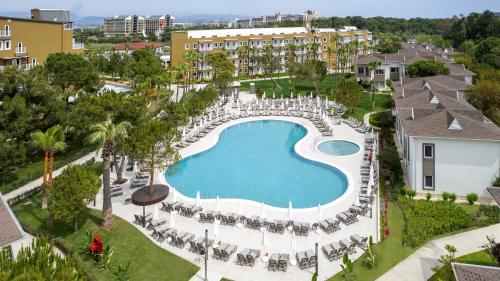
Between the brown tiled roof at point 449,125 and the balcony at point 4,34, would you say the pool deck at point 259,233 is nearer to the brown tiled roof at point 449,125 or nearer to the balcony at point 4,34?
the brown tiled roof at point 449,125

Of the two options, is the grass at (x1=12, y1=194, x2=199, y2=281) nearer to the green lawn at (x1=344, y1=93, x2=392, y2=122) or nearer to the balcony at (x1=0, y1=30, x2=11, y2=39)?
the green lawn at (x1=344, y1=93, x2=392, y2=122)

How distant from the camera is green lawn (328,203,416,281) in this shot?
57.1 feet

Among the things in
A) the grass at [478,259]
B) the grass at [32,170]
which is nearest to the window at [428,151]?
the grass at [478,259]

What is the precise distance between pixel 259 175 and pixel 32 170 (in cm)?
1875

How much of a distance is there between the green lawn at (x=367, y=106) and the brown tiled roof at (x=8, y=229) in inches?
1593

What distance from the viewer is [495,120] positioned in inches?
1340

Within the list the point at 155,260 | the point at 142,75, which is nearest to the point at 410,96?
the point at 155,260

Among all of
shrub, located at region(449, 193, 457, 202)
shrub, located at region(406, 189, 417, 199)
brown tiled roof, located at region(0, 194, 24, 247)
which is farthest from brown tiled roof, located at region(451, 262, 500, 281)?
brown tiled roof, located at region(0, 194, 24, 247)

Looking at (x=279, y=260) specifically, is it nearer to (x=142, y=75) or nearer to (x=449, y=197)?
(x=449, y=197)

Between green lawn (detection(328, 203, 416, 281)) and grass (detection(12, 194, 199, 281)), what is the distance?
7400mm

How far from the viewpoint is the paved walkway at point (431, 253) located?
17.3m

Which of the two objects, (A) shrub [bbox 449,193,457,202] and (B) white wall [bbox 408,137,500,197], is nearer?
(A) shrub [bbox 449,193,457,202]

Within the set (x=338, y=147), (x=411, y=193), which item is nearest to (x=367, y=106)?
(x=338, y=147)

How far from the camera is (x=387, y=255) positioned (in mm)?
18844
